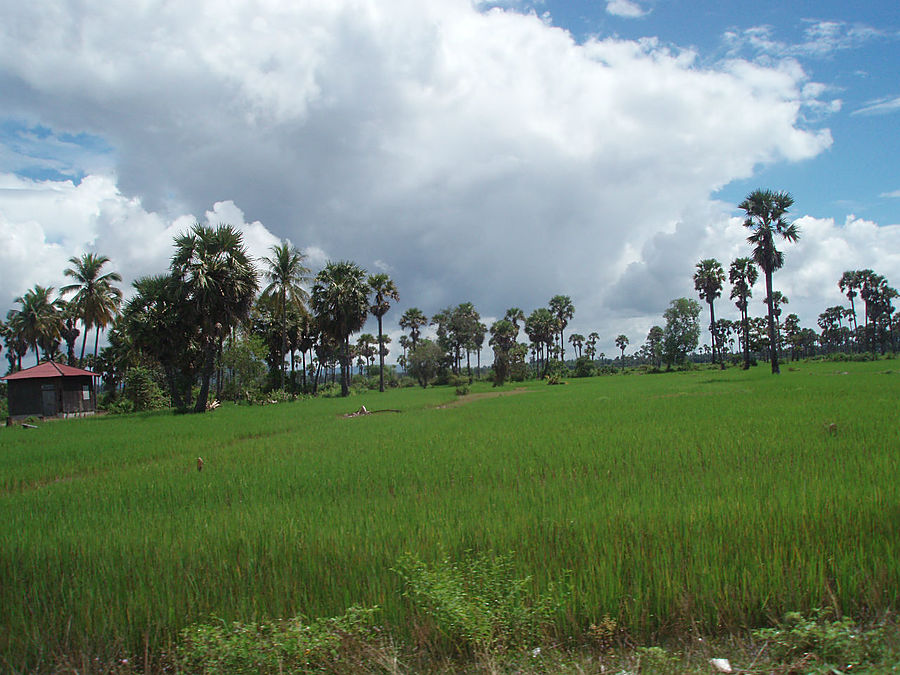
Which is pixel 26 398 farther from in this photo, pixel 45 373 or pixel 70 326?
pixel 70 326

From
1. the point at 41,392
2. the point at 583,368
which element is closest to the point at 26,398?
the point at 41,392

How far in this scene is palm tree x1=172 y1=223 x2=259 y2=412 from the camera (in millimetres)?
30531

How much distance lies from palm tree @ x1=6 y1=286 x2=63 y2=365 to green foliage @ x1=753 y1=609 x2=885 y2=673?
62092mm

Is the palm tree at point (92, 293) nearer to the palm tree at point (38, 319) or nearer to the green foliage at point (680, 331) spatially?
the palm tree at point (38, 319)

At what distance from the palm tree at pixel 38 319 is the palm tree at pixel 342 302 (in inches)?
1053

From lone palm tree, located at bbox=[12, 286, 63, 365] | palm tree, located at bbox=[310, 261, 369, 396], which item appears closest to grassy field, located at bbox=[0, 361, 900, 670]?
palm tree, located at bbox=[310, 261, 369, 396]

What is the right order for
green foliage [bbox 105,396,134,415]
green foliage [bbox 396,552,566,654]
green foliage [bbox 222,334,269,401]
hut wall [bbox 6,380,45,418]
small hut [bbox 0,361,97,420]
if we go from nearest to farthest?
1. green foliage [bbox 396,552,566,654]
2. small hut [bbox 0,361,97,420]
3. hut wall [bbox 6,380,45,418]
4. green foliage [bbox 105,396,134,415]
5. green foliage [bbox 222,334,269,401]

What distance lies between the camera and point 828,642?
316cm

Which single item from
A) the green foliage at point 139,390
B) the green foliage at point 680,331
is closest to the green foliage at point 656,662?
the green foliage at point 139,390

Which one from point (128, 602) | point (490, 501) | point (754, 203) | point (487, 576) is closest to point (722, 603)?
point (487, 576)

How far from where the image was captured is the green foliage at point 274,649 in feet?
10.8

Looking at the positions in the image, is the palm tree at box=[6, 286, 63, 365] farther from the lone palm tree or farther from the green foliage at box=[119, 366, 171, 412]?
the green foliage at box=[119, 366, 171, 412]

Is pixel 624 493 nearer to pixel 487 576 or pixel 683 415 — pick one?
pixel 487 576

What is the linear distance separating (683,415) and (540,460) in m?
8.28
